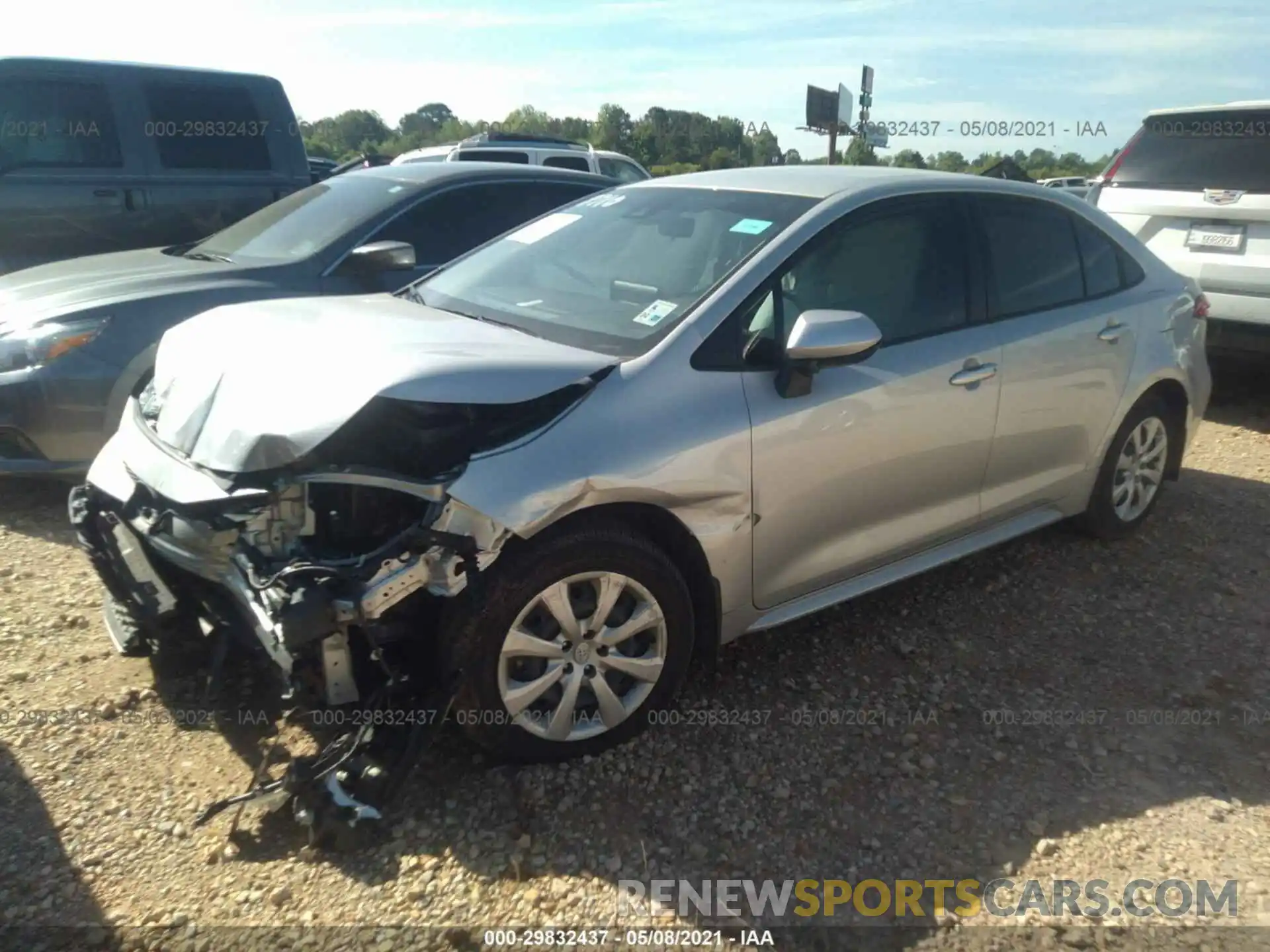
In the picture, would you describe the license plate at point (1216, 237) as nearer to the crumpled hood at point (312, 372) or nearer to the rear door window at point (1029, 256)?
the rear door window at point (1029, 256)

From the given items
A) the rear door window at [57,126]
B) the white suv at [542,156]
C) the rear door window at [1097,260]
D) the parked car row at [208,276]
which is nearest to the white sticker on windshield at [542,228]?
the parked car row at [208,276]

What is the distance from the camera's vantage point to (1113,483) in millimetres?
4375

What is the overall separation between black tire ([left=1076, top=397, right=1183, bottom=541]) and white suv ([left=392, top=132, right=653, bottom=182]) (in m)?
8.90

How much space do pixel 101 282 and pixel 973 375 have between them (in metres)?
4.01

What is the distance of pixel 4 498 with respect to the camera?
4.70 m

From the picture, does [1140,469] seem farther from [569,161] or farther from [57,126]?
[569,161]

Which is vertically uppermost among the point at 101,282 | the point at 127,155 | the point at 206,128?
the point at 206,128

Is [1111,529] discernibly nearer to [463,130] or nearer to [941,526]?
[941,526]

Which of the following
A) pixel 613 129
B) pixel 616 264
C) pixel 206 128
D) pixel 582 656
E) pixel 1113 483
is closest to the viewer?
pixel 582 656

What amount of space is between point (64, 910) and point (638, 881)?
4.52 feet

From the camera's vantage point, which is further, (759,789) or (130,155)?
(130,155)

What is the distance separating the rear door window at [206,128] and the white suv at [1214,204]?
6.37 metres

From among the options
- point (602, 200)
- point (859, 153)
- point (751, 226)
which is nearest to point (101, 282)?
point (602, 200)

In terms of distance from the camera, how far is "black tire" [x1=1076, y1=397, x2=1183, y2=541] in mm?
4312
